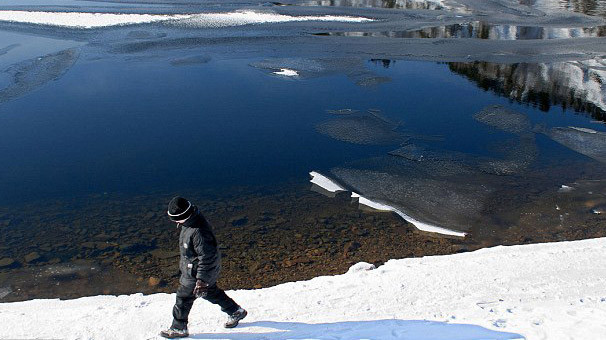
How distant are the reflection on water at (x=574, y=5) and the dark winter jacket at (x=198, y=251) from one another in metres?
21.7

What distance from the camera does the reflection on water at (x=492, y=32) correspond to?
1786 centimetres

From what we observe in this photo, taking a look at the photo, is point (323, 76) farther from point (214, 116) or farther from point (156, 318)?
point (156, 318)

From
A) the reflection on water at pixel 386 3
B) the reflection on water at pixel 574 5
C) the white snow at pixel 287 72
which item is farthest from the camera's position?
the reflection on water at pixel 386 3

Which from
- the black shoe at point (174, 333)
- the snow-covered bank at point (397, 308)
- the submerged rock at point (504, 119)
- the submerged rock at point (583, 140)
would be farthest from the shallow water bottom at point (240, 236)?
the submerged rock at point (504, 119)

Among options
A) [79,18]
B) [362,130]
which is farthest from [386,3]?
[362,130]

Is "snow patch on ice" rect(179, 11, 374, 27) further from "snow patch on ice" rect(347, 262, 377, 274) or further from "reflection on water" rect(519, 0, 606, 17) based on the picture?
"snow patch on ice" rect(347, 262, 377, 274)

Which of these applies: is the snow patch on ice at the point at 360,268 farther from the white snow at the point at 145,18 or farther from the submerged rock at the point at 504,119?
the white snow at the point at 145,18

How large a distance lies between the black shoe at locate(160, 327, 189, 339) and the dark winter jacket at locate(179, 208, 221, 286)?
1.37ft

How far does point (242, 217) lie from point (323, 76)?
6.59 meters

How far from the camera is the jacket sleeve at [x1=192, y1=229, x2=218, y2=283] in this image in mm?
4176

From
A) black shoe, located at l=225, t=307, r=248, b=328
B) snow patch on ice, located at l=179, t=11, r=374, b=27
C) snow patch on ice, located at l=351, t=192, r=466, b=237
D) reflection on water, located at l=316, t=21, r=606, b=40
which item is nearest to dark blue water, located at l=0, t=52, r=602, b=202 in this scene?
snow patch on ice, located at l=351, t=192, r=466, b=237

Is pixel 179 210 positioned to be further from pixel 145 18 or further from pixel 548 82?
pixel 145 18

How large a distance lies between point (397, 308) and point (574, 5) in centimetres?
2240

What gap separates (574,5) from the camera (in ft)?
76.7
